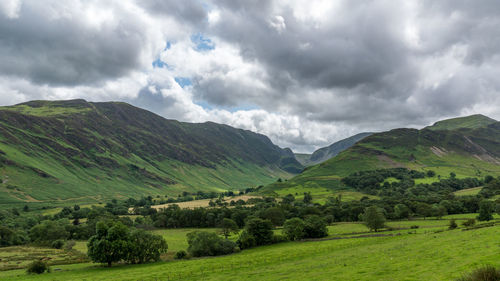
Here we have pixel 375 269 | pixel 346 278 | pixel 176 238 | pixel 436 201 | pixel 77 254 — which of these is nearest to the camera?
pixel 346 278

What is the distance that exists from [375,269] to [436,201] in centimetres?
16479

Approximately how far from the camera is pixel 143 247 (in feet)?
294

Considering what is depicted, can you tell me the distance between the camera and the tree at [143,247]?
88000 millimetres

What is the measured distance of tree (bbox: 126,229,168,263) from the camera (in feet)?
289

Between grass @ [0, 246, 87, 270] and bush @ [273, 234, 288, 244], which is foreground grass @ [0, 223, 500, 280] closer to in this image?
grass @ [0, 246, 87, 270]

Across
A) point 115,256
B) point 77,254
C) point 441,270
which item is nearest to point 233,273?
point 441,270

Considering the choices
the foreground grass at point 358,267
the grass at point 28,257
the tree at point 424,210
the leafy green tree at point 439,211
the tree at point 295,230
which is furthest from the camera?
the tree at point 424,210

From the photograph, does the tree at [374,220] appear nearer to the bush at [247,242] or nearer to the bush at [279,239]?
the bush at [279,239]

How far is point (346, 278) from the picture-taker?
37625 millimetres

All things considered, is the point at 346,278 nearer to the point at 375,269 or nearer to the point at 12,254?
the point at 375,269

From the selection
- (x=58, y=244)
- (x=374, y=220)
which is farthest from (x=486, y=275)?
(x=58, y=244)

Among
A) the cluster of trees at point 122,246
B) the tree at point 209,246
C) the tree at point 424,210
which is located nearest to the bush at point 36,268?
the cluster of trees at point 122,246

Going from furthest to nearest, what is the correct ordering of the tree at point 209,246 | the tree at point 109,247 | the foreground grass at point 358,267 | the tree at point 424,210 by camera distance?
1. the tree at point 424,210
2. the tree at point 209,246
3. the tree at point 109,247
4. the foreground grass at point 358,267

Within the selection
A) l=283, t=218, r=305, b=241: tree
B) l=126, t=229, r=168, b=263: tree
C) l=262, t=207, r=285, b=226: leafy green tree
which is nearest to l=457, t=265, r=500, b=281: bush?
l=126, t=229, r=168, b=263: tree
